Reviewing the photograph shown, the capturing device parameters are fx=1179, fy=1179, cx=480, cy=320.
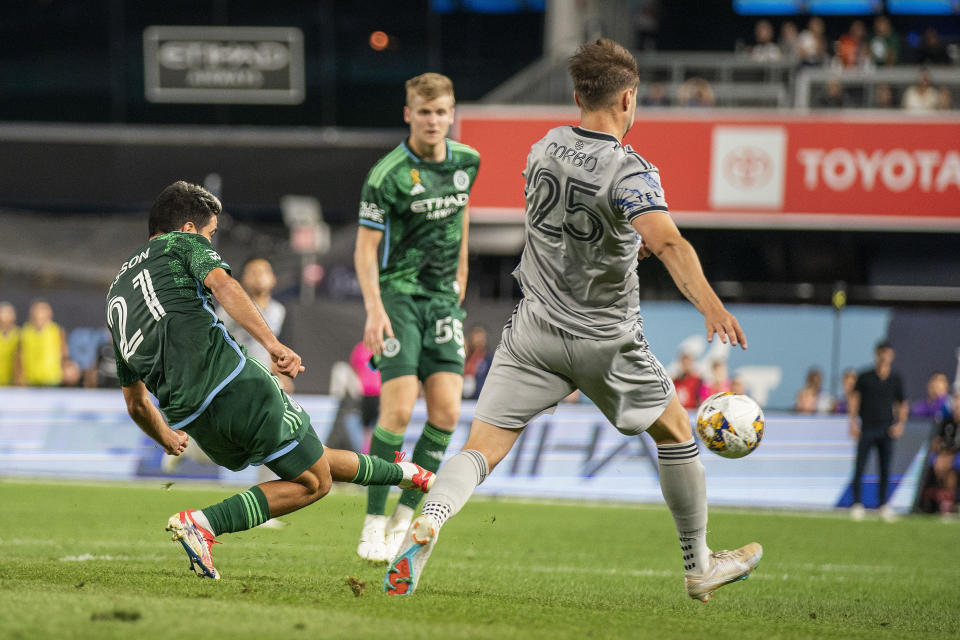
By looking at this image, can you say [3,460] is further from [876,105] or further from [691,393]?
[876,105]

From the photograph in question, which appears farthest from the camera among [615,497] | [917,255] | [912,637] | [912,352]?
[917,255]

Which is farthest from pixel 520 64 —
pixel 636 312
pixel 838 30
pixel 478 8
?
pixel 636 312

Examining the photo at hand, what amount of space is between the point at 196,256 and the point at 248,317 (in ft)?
1.36

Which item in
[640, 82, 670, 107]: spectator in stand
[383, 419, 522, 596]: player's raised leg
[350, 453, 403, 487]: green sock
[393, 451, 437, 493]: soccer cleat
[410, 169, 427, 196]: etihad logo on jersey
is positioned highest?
[640, 82, 670, 107]: spectator in stand

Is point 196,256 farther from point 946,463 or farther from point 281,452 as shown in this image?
point 946,463

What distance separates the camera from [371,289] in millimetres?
6688

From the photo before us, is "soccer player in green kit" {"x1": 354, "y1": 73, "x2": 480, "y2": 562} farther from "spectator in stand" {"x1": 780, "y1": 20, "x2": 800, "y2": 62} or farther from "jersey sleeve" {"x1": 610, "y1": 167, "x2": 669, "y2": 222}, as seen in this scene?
"spectator in stand" {"x1": 780, "y1": 20, "x2": 800, "y2": 62}

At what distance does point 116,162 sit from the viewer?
24734 mm

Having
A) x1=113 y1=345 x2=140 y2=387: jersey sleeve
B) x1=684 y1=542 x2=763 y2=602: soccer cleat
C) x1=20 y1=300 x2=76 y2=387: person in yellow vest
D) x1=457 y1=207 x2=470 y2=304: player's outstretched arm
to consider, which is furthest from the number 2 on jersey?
x1=20 y1=300 x2=76 y2=387: person in yellow vest

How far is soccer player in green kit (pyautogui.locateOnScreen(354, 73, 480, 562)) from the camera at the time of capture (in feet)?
22.7

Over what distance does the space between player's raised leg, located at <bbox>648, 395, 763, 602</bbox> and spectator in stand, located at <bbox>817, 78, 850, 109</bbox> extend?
15981 mm

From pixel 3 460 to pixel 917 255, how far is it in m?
16.1

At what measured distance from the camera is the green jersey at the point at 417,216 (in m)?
6.96

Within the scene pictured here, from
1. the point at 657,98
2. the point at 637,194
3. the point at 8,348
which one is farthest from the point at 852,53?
the point at 637,194
